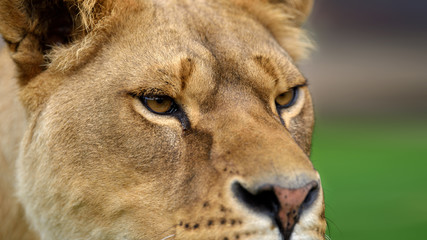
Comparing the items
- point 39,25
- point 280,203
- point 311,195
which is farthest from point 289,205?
point 39,25

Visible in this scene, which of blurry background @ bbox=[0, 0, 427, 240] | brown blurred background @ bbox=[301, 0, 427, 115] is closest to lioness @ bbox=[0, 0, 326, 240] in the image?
blurry background @ bbox=[0, 0, 427, 240]

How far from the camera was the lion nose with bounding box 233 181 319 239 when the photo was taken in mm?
2588

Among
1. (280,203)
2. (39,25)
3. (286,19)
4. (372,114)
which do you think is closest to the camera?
(280,203)

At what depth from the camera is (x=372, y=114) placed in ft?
47.2

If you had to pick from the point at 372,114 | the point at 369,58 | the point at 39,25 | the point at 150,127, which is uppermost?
the point at 39,25

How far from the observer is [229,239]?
267 centimetres

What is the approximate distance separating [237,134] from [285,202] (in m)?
0.46

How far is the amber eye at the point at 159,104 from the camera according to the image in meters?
3.13

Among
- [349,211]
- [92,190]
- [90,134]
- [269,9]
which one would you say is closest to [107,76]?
[90,134]

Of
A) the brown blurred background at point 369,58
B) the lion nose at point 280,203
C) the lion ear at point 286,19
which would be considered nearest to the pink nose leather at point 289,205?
the lion nose at point 280,203

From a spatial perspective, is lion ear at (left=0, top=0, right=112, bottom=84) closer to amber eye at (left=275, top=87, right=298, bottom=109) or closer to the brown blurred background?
amber eye at (left=275, top=87, right=298, bottom=109)

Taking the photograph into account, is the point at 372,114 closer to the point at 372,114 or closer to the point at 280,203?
the point at 372,114

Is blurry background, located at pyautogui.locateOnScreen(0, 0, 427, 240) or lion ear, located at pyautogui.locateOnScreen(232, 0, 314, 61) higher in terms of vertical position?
lion ear, located at pyautogui.locateOnScreen(232, 0, 314, 61)

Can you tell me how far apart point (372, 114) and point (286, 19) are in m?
10.5
